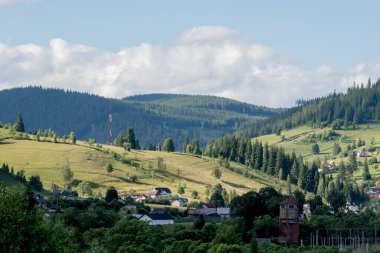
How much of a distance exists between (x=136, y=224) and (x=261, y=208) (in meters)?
49.6

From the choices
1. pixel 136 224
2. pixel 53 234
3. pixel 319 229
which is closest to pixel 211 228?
pixel 136 224

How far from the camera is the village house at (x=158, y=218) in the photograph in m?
184

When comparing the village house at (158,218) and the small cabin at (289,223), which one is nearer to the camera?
the small cabin at (289,223)

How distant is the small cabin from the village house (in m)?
26.0

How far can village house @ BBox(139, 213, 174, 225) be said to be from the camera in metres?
184

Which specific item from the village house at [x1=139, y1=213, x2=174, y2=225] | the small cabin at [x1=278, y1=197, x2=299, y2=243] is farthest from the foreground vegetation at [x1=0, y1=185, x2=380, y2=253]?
the village house at [x1=139, y1=213, x2=174, y2=225]

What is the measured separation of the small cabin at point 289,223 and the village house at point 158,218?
26.0 meters

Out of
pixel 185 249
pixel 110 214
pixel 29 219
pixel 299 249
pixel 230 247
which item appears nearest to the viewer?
pixel 29 219

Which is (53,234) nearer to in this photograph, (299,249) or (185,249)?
(185,249)

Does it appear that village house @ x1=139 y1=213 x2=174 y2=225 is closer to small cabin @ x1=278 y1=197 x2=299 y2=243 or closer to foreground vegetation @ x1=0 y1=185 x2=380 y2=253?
foreground vegetation @ x1=0 y1=185 x2=380 y2=253

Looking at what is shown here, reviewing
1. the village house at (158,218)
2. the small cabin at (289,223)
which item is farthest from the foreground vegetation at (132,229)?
the village house at (158,218)

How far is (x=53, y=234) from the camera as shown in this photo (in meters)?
74.9

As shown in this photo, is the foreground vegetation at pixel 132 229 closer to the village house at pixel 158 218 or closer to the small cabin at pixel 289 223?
the small cabin at pixel 289 223

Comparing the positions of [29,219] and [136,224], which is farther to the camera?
[136,224]
